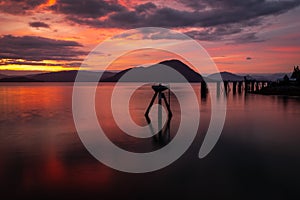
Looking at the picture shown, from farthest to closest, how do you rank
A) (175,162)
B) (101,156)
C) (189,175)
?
(101,156), (175,162), (189,175)

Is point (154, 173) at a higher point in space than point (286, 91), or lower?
lower

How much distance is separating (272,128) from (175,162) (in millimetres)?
11418

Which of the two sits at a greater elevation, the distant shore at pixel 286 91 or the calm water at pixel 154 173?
the distant shore at pixel 286 91

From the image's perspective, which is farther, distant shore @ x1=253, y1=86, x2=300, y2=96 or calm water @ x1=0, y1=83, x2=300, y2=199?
distant shore @ x1=253, y1=86, x2=300, y2=96

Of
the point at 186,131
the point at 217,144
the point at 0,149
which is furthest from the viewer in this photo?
the point at 186,131

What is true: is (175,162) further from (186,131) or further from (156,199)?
(186,131)

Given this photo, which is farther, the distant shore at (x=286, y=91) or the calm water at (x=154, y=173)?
the distant shore at (x=286, y=91)

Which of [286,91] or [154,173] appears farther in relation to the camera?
[286,91]

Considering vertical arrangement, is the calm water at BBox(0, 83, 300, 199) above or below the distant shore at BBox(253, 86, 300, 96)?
below

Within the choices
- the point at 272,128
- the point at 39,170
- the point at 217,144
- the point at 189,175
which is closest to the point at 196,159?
the point at 189,175

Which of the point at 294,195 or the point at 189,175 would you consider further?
the point at 189,175

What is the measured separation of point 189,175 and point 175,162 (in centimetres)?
159

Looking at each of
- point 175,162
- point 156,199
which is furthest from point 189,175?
point 156,199

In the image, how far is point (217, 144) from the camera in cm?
1407
